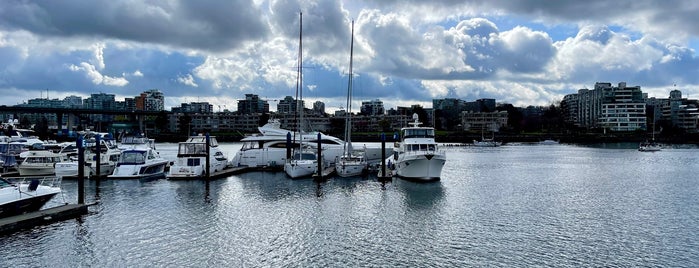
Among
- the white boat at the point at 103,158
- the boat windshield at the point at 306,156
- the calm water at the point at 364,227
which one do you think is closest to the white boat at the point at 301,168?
the boat windshield at the point at 306,156

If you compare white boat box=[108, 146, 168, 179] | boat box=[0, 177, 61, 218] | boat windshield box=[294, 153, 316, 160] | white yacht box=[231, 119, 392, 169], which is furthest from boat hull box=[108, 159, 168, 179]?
boat box=[0, 177, 61, 218]

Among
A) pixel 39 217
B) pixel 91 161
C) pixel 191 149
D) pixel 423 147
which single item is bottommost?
pixel 39 217

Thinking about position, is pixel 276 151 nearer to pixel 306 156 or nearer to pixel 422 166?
pixel 306 156

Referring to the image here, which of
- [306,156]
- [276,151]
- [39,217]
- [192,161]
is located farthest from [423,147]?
[39,217]

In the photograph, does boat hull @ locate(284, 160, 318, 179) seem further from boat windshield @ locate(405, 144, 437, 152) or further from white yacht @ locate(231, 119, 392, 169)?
boat windshield @ locate(405, 144, 437, 152)

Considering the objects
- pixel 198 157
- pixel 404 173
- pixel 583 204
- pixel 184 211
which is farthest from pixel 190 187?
pixel 583 204

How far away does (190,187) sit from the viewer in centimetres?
4906

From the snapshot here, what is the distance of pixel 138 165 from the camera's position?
54.9m

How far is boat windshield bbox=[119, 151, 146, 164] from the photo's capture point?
2180 inches

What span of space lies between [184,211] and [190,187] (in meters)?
13.1

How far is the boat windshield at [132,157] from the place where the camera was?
55.4m

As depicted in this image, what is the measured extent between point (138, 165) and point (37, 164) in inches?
404

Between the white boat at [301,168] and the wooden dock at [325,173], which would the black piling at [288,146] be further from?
the white boat at [301,168]

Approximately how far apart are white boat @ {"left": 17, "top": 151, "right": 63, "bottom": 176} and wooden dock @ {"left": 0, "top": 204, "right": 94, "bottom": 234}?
82.9ft
